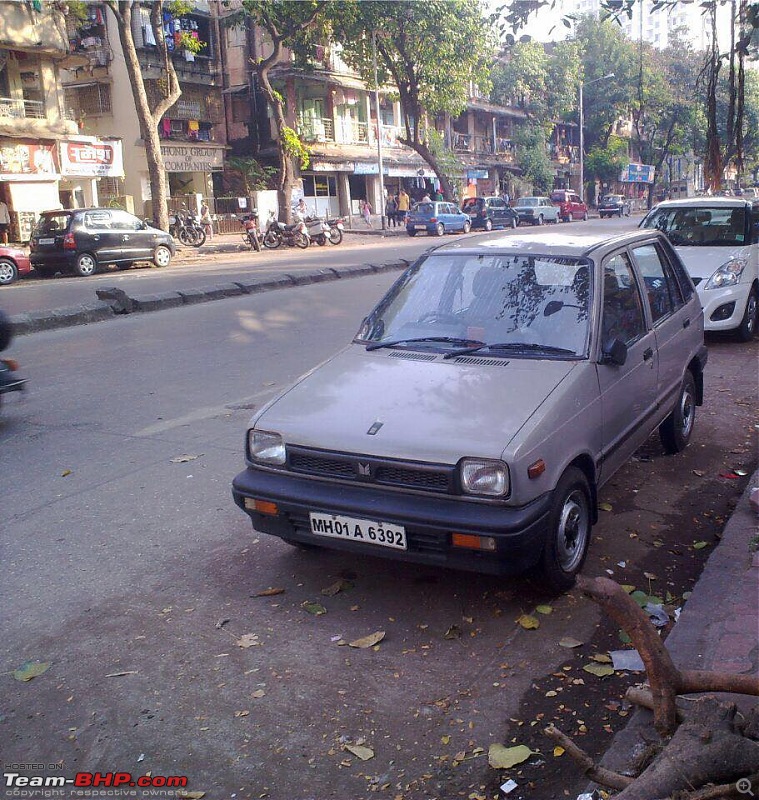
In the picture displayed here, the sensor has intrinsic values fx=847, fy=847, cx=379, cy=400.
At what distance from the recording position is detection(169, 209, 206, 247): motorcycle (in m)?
30.2

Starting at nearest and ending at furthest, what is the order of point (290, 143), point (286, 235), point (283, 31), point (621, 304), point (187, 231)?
point (621, 304), point (286, 235), point (187, 231), point (283, 31), point (290, 143)

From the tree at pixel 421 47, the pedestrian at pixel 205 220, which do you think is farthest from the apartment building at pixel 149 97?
the tree at pixel 421 47

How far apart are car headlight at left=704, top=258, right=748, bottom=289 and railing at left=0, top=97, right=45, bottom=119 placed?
2427cm

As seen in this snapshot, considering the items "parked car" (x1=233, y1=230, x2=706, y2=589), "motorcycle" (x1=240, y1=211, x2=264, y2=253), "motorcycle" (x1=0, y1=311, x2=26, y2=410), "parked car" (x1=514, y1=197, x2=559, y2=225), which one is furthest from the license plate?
"parked car" (x1=514, y1=197, x2=559, y2=225)

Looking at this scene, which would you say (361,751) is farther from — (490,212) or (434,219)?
(490,212)

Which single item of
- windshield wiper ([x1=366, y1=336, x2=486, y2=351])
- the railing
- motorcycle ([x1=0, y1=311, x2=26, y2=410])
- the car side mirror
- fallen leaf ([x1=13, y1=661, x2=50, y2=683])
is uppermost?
the railing

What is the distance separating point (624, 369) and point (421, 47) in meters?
36.5

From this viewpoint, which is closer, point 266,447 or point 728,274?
point 266,447

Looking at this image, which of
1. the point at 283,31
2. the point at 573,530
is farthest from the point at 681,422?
Result: the point at 283,31

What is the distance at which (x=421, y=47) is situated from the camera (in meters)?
37.7

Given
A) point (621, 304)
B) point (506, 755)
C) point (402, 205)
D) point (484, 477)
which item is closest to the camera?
point (506, 755)

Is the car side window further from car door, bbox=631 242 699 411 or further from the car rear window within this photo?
the car rear window

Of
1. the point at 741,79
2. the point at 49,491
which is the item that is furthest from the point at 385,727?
the point at 741,79

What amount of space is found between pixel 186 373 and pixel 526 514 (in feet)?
20.6
